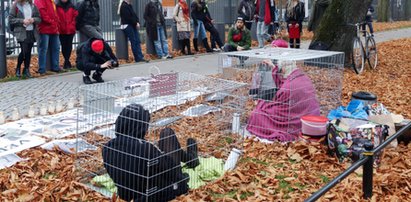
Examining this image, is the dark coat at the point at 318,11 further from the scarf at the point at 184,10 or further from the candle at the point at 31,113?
the candle at the point at 31,113

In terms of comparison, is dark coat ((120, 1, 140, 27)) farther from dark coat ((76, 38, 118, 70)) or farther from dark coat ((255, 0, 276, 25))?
dark coat ((255, 0, 276, 25))

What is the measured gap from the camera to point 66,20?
43.0 feet

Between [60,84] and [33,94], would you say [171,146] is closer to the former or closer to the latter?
[33,94]

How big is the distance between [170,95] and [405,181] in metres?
2.64

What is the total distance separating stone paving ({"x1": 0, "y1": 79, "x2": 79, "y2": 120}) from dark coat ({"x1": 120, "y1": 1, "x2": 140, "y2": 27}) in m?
3.52

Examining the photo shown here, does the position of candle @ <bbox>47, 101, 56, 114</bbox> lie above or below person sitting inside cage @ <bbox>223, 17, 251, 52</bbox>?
below

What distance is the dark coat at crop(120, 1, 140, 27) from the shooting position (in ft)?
48.2

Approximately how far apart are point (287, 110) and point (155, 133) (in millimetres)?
2286

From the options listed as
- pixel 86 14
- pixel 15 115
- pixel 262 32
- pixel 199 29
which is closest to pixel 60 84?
pixel 86 14

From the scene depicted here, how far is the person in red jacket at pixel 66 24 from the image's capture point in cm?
1307

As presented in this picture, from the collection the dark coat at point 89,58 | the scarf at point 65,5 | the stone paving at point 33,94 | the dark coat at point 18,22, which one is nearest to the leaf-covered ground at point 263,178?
the stone paving at point 33,94

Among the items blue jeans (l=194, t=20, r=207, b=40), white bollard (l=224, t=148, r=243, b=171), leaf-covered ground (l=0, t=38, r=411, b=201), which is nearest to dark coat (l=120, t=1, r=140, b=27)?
blue jeans (l=194, t=20, r=207, b=40)

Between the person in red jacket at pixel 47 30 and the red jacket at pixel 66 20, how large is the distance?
19 cm

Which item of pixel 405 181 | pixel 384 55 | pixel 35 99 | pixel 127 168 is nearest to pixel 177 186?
pixel 127 168
